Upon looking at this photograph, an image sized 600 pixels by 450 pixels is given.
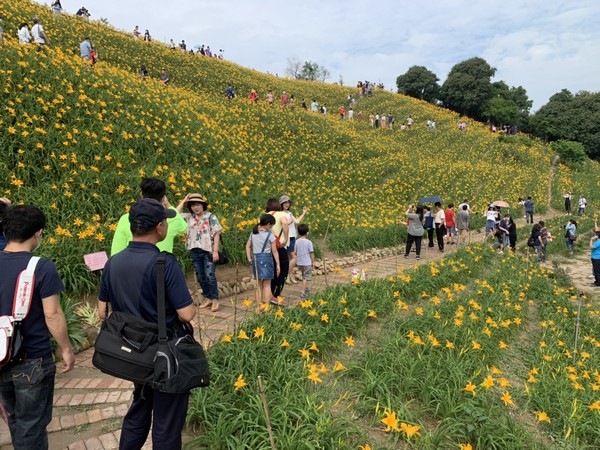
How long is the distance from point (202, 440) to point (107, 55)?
22.7m

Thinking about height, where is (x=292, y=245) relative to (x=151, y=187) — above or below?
below

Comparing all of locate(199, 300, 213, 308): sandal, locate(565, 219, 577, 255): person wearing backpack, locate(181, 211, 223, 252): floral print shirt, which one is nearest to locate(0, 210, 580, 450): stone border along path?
locate(199, 300, 213, 308): sandal

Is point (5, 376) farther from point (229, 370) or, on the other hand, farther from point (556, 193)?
point (556, 193)

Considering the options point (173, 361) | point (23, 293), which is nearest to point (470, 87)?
point (173, 361)

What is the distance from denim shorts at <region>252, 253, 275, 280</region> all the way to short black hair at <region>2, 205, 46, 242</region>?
2.83m

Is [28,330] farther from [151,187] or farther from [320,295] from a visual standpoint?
[320,295]

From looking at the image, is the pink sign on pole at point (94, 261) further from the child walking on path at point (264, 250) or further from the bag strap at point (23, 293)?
the child walking on path at point (264, 250)

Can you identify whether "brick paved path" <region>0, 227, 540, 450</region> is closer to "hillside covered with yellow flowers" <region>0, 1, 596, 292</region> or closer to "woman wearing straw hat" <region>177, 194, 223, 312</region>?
"woman wearing straw hat" <region>177, 194, 223, 312</region>

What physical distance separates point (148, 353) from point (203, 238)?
3.09 metres

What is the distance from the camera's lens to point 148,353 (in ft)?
6.35

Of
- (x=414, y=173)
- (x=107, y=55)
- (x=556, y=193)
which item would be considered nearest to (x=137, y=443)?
(x=414, y=173)

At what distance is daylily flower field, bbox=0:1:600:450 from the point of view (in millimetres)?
2861

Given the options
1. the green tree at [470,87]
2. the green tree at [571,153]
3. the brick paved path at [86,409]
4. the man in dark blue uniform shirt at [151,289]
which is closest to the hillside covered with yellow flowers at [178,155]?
the brick paved path at [86,409]

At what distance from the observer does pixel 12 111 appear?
7.29 m
